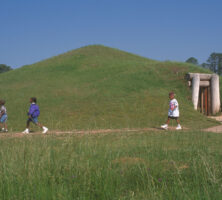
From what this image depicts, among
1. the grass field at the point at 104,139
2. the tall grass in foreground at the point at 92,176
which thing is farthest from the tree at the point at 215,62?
the tall grass in foreground at the point at 92,176

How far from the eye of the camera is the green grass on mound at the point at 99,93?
53.8 feet

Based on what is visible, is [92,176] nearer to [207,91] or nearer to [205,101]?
[205,101]

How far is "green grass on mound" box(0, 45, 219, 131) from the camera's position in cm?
1641

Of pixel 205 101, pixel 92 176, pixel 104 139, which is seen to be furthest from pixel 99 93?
pixel 92 176

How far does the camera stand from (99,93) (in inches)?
890

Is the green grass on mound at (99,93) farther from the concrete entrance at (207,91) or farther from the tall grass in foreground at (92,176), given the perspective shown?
the tall grass in foreground at (92,176)

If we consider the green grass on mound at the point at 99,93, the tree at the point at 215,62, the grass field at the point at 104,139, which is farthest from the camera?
the tree at the point at 215,62

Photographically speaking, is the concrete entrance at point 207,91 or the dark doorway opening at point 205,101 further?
the dark doorway opening at point 205,101

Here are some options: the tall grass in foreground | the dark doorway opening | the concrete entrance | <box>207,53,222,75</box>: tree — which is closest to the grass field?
the tall grass in foreground

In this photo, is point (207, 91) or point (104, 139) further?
point (207, 91)

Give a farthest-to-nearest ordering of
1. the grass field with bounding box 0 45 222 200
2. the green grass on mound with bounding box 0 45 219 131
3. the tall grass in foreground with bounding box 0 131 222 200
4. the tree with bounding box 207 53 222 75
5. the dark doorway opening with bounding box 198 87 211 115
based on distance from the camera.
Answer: the tree with bounding box 207 53 222 75
the dark doorway opening with bounding box 198 87 211 115
the green grass on mound with bounding box 0 45 219 131
the grass field with bounding box 0 45 222 200
the tall grass in foreground with bounding box 0 131 222 200

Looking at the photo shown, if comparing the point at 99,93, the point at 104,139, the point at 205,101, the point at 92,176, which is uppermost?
the point at 99,93

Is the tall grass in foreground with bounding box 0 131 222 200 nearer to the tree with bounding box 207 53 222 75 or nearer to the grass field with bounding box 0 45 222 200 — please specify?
the grass field with bounding box 0 45 222 200

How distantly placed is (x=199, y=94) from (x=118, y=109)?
7825mm
